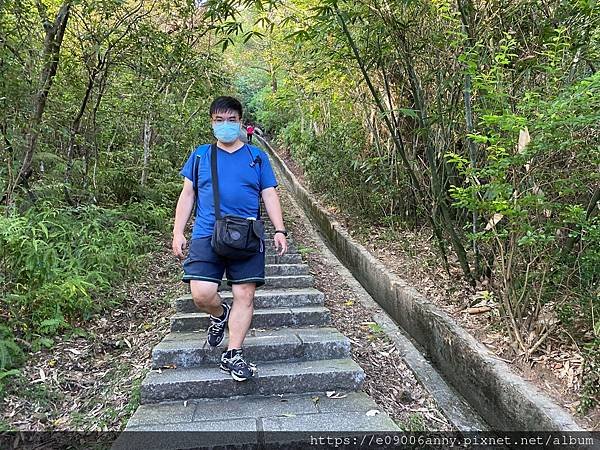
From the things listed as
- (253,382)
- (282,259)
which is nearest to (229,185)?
(253,382)

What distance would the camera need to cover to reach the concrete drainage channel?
2637 mm

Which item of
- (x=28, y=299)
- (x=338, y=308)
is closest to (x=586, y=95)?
(x=338, y=308)

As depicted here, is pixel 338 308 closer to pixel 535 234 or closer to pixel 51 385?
pixel 535 234

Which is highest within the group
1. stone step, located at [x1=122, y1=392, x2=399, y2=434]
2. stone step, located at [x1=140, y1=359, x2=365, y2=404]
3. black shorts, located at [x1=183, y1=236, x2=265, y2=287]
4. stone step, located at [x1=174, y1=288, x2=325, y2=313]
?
black shorts, located at [x1=183, y1=236, x2=265, y2=287]

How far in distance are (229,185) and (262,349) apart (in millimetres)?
1141

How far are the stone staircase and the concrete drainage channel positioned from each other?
68cm

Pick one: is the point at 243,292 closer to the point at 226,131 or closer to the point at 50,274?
the point at 226,131

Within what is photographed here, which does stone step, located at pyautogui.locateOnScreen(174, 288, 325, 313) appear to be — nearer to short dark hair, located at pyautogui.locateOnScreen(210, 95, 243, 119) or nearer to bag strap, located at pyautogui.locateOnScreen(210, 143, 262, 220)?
bag strap, located at pyautogui.locateOnScreen(210, 143, 262, 220)

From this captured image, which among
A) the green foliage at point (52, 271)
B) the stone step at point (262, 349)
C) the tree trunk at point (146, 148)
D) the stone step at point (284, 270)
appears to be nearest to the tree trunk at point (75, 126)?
the green foliage at point (52, 271)

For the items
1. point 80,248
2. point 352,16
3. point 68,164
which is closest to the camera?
point 352,16

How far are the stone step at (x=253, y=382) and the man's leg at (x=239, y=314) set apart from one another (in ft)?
0.83

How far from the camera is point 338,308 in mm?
4703

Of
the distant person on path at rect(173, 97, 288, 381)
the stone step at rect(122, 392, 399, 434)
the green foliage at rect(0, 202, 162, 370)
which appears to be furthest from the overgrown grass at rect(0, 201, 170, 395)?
the distant person on path at rect(173, 97, 288, 381)

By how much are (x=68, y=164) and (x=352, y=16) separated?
3.50m
